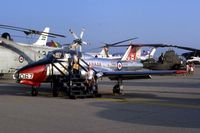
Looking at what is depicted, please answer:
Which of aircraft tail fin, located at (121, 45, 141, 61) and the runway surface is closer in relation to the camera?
the runway surface

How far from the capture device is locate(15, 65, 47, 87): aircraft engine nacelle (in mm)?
17312

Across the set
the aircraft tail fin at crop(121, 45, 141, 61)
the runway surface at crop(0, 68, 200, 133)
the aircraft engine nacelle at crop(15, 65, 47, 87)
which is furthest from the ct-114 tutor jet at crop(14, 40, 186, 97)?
the aircraft tail fin at crop(121, 45, 141, 61)

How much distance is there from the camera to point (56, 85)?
703 inches

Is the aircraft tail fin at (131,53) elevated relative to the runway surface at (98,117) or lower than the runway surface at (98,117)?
elevated

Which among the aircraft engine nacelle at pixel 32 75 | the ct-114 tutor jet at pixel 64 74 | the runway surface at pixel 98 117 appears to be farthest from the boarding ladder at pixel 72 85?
the runway surface at pixel 98 117

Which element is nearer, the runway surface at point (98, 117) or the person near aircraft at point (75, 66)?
the runway surface at point (98, 117)

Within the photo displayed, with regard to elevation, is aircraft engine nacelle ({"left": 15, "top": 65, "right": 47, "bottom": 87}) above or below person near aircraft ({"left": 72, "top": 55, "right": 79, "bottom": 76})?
below

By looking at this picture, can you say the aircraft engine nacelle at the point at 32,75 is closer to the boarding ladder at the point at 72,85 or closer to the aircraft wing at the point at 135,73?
the boarding ladder at the point at 72,85

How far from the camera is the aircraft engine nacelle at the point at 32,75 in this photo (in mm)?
17312

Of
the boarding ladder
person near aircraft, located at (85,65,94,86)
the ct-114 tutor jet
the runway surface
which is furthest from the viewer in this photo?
person near aircraft, located at (85,65,94,86)

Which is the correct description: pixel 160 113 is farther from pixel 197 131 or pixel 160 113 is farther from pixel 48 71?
pixel 48 71

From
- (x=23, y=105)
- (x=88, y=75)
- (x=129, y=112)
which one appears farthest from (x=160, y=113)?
(x=88, y=75)

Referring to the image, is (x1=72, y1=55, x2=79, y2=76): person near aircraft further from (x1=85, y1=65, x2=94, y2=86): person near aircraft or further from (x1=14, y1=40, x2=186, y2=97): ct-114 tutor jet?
(x1=85, y1=65, x2=94, y2=86): person near aircraft

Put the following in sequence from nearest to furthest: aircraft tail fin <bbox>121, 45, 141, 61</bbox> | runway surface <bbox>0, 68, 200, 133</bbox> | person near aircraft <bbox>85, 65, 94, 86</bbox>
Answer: runway surface <bbox>0, 68, 200, 133</bbox>
person near aircraft <bbox>85, 65, 94, 86</bbox>
aircraft tail fin <bbox>121, 45, 141, 61</bbox>
